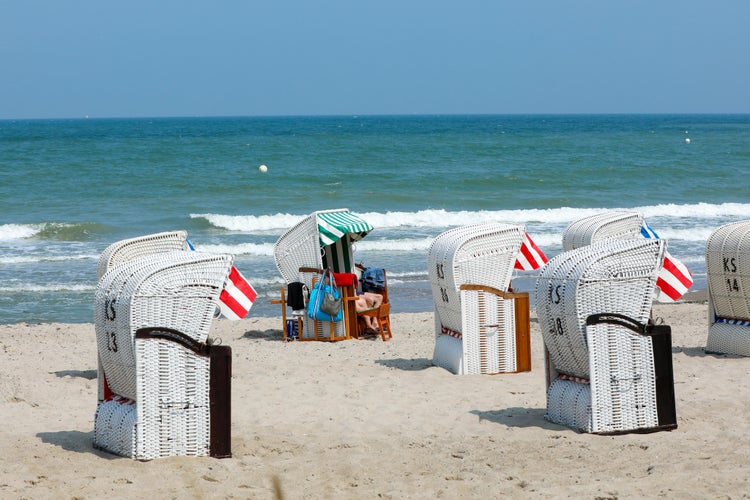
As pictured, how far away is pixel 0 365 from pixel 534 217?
19.6 meters

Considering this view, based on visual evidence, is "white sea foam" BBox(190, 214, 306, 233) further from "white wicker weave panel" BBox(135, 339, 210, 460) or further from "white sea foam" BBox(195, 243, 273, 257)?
"white wicker weave panel" BBox(135, 339, 210, 460)

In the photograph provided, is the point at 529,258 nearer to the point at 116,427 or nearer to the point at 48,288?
the point at 116,427

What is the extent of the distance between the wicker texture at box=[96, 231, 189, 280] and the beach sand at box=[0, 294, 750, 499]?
109 cm

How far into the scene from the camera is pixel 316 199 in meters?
31.7

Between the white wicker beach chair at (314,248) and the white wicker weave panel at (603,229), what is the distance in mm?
2472

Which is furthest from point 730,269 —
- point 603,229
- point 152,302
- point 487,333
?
point 152,302

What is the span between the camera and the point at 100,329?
21.2 ft

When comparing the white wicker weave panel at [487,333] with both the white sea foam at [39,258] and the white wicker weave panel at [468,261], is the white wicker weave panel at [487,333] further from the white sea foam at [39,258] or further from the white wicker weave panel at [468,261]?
the white sea foam at [39,258]

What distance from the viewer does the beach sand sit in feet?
18.9

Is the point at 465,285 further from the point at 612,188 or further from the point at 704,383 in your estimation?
the point at 612,188

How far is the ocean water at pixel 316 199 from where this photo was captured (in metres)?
17.9

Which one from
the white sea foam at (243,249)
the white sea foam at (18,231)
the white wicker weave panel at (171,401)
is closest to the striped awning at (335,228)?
the white wicker weave panel at (171,401)

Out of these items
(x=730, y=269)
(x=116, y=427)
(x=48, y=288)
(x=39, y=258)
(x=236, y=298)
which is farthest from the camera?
(x=39, y=258)

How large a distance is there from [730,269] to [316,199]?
22.9 m
